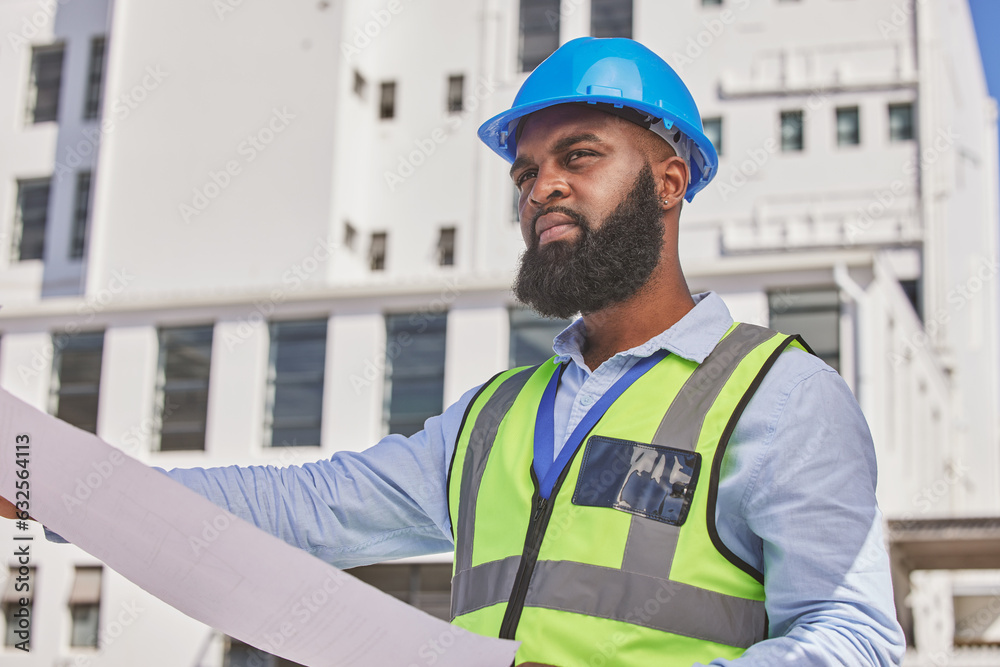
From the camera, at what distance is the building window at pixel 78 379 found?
71.6 ft

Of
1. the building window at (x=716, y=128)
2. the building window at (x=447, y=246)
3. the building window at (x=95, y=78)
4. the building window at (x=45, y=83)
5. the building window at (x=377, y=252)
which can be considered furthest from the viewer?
the building window at (x=45, y=83)

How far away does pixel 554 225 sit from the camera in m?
2.30

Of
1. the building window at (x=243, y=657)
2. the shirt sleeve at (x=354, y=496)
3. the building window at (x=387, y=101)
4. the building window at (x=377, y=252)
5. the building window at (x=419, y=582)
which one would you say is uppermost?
the building window at (x=387, y=101)

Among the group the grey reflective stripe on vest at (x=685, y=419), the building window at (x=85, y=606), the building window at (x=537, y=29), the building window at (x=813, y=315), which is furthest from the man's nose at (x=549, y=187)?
the building window at (x=537, y=29)

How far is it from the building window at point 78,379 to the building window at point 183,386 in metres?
1.29

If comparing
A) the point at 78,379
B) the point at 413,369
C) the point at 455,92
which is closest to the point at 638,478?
the point at 413,369

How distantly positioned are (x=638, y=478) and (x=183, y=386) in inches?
801

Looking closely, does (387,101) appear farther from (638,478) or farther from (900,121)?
(638,478)

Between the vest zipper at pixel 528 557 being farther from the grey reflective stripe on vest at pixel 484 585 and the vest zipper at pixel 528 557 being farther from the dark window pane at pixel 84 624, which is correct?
the dark window pane at pixel 84 624

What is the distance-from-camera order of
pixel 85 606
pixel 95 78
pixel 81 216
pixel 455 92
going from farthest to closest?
pixel 95 78 → pixel 81 216 → pixel 455 92 → pixel 85 606

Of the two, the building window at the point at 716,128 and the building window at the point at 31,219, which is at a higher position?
the building window at the point at 716,128

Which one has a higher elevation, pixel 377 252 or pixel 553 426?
pixel 377 252

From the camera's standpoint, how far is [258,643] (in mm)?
1722

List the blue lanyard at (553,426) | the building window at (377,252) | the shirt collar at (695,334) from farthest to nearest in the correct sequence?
the building window at (377,252)
the shirt collar at (695,334)
the blue lanyard at (553,426)
